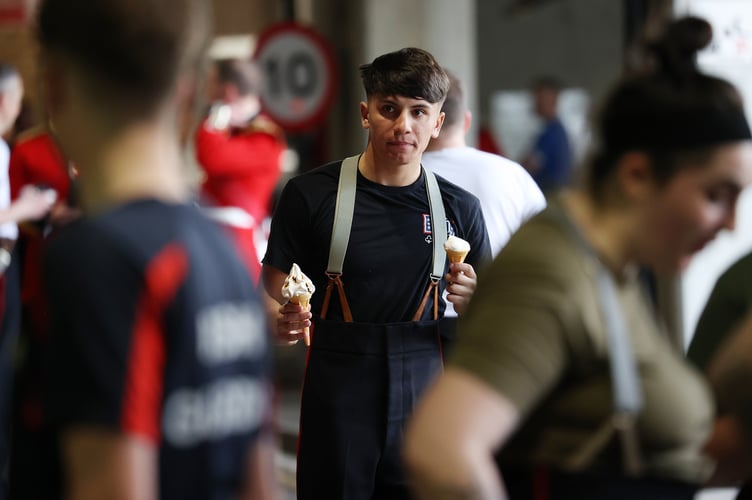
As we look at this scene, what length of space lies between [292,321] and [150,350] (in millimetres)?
2291

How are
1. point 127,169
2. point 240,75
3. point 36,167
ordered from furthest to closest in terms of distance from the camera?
point 240,75 < point 36,167 < point 127,169

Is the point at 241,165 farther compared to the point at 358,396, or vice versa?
the point at 241,165

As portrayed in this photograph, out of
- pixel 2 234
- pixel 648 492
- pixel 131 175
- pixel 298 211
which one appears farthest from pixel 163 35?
pixel 2 234

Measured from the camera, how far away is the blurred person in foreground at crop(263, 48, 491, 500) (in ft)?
12.7

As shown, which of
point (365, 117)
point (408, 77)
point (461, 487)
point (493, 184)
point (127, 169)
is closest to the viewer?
point (127, 169)

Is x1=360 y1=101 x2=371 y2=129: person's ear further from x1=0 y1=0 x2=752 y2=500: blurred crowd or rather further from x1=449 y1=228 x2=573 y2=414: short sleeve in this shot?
x1=449 y1=228 x2=573 y2=414: short sleeve

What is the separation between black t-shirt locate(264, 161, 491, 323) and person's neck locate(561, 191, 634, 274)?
179 centimetres

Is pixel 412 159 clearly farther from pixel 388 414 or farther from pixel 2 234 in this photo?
pixel 2 234

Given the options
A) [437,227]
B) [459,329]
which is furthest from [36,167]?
[459,329]

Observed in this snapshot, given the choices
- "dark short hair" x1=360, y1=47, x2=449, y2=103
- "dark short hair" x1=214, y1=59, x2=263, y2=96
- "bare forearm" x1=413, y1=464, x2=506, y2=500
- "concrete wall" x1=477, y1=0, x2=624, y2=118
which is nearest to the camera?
"bare forearm" x1=413, y1=464, x2=506, y2=500

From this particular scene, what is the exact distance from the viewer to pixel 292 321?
4004 mm

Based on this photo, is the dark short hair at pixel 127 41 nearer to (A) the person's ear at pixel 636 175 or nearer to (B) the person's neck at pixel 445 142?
(A) the person's ear at pixel 636 175

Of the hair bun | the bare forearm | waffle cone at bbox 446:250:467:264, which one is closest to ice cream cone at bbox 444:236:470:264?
waffle cone at bbox 446:250:467:264

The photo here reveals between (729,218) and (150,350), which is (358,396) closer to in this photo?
(729,218)
